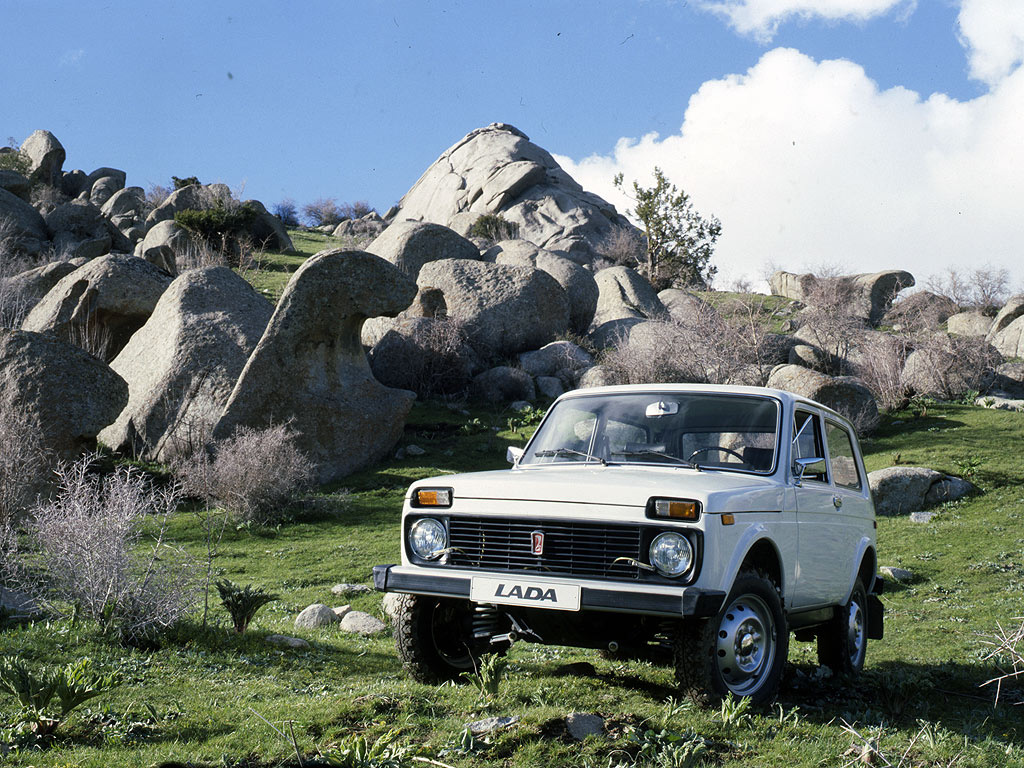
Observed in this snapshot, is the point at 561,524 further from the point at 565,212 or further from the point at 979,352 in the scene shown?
the point at 565,212

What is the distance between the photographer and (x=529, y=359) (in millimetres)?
27969

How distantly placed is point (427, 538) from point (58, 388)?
13849 mm

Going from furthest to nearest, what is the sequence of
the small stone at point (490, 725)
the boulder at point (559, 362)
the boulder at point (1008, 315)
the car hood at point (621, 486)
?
1. the boulder at point (1008, 315)
2. the boulder at point (559, 362)
3. the car hood at point (621, 486)
4. the small stone at point (490, 725)

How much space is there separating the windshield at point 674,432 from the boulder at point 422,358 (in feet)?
64.5

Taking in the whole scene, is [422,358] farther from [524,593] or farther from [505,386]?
[524,593]

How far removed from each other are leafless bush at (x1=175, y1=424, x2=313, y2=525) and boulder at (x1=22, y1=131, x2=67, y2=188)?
48790mm

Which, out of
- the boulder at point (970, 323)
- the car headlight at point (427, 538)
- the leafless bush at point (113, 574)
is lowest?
the leafless bush at point (113, 574)

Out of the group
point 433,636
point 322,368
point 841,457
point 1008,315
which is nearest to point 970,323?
point 1008,315

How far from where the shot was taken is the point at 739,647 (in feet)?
17.9

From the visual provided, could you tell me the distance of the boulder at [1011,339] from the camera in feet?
119

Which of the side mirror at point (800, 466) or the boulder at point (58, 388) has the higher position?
the boulder at point (58, 388)

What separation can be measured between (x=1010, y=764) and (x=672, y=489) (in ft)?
7.18

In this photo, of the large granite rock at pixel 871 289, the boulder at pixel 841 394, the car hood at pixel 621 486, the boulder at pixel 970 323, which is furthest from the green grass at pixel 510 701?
the large granite rock at pixel 871 289

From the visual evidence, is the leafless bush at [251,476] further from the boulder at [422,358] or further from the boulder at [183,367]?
the boulder at [422,358]
